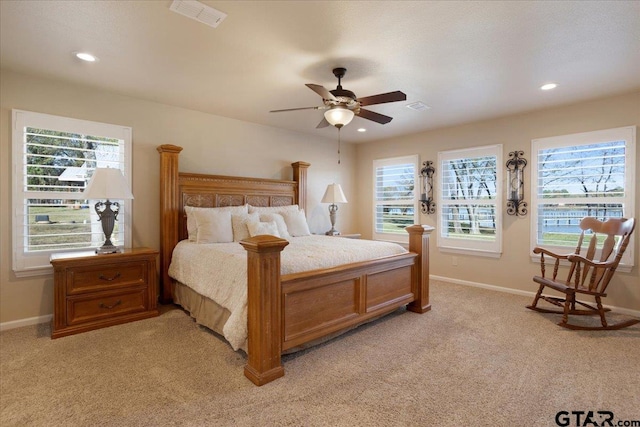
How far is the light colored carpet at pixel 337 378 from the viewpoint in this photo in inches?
68.8

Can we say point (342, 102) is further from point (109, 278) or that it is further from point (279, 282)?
point (109, 278)

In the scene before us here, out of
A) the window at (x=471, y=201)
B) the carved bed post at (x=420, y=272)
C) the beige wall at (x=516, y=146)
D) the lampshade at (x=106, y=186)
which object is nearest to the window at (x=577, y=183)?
the beige wall at (x=516, y=146)

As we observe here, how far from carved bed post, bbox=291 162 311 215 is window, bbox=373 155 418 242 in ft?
5.06

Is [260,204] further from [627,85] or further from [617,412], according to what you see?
[627,85]

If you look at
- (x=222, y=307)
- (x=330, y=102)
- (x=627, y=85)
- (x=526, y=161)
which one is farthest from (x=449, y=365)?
(x=627, y=85)

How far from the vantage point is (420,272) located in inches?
137

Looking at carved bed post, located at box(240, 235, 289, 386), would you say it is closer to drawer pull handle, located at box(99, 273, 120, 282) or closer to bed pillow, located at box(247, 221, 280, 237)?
bed pillow, located at box(247, 221, 280, 237)

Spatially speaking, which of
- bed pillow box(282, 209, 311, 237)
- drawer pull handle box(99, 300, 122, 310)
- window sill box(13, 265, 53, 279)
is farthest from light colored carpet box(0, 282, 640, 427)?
bed pillow box(282, 209, 311, 237)

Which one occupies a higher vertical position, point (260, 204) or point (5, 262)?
point (260, 204)

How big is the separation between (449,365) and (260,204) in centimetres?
323

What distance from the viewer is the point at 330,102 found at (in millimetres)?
2854

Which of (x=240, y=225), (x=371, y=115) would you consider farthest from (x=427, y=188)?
(x=240, y=225)

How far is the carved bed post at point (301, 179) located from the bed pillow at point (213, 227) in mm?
1643

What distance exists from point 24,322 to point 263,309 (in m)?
2.76
